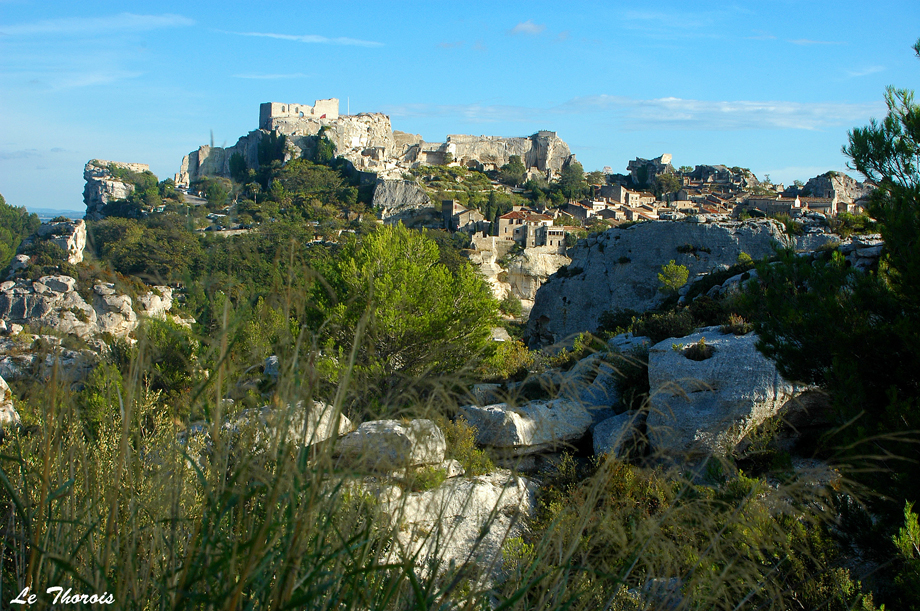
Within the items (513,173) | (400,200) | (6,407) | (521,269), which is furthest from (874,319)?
(513,173)

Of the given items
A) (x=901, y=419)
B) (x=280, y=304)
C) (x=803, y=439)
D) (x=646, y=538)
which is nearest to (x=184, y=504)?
(x=280, y=304)

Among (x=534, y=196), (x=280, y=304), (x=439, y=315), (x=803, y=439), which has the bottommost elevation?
(x=803, y=439)

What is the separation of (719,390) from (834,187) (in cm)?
5349

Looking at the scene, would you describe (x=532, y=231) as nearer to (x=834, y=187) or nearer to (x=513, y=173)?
(x=513, y=173)

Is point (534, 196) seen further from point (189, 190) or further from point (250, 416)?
point (250, 416)

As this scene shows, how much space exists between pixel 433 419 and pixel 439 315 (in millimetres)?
9392

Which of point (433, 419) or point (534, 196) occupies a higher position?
point (534, 196)

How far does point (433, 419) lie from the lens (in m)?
1.40

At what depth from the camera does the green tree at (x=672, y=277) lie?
622 inches

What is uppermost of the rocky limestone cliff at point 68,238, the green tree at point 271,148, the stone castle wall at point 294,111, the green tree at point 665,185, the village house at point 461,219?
the stone castle wall at point 294,111

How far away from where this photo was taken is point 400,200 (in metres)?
53.9

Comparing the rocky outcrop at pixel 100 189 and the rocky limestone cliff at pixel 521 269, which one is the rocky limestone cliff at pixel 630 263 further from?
the rocky outcrop at pixel 100 189

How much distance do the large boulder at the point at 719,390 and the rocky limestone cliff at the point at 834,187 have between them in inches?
2000

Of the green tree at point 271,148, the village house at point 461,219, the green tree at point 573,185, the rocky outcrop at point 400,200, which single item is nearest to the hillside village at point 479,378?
the village house at point 461,219
